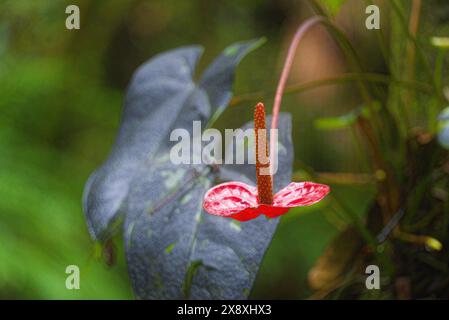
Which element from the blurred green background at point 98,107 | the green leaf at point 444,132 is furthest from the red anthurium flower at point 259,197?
the blurred green background at point 98,107

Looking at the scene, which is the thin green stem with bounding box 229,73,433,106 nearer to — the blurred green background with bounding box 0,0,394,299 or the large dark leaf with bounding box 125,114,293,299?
the large dark leaf with bounding box 125,114,293,299

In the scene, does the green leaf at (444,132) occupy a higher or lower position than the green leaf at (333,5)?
lower

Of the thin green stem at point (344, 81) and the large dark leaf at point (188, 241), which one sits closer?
the large dark leaf at point (188, 241)

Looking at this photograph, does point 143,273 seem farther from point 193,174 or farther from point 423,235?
point 423,235

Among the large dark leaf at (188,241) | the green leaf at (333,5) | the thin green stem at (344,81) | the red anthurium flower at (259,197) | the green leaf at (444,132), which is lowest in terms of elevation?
the large dark leaf at (188,241)

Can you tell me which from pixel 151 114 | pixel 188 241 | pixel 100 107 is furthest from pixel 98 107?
pixel 188 241

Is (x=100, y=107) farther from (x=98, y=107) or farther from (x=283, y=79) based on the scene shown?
(x=283, y=79)

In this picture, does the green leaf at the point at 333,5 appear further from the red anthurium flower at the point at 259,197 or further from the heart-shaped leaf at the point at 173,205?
the red anthurium flower at the point at 259,197
